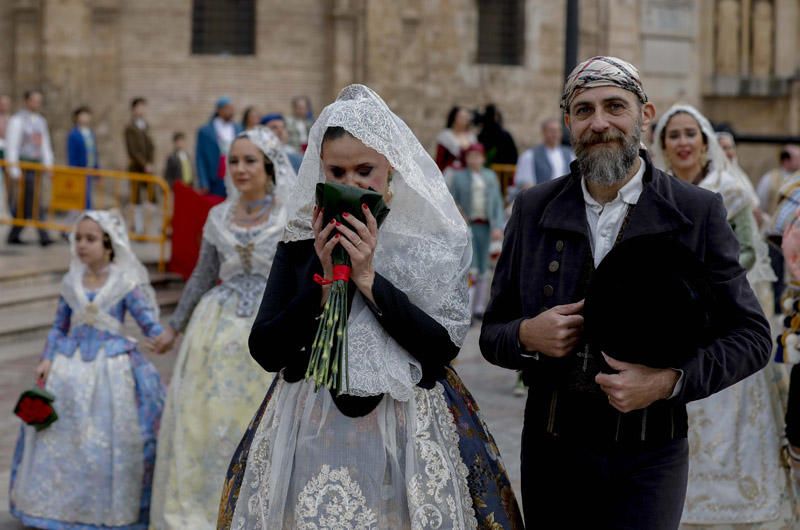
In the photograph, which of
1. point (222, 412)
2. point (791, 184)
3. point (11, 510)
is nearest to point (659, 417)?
point (791, 184)

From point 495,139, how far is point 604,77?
13.2m

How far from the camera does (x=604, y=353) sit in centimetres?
342

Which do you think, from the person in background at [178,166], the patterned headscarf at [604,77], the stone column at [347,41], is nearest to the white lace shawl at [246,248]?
the patterned headscarf at [604,77]

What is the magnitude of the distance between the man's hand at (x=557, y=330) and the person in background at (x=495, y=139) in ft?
42.6

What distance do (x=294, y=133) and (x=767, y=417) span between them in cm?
748

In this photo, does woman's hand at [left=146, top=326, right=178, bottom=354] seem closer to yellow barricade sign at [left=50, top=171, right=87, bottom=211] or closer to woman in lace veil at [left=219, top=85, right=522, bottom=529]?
woman in lace veil at [left=219, top=85, right=522, bottom=529]

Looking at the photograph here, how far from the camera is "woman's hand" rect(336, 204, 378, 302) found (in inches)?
145

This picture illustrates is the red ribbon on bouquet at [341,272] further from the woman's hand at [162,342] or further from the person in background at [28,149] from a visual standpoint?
the person in background at [28,149]

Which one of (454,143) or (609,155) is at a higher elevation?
(454,143)

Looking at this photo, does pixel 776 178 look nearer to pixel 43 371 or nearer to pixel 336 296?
pixel 43 371

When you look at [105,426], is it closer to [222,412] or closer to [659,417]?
[222,412]

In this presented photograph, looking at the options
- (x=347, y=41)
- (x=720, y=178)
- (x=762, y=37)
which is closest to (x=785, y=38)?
(x=762, y=37)

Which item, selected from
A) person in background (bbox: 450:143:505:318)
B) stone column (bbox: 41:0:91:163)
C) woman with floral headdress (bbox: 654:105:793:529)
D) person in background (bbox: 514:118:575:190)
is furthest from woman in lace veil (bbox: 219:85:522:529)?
stone column (bbox: 41:0:91:163)

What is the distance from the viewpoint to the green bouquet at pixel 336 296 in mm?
3668
